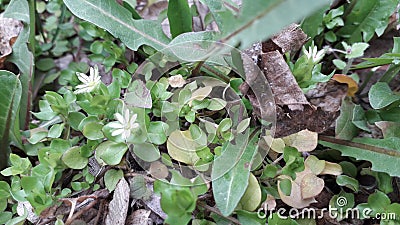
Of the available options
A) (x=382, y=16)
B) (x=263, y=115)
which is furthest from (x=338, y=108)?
(x=382, y=16)

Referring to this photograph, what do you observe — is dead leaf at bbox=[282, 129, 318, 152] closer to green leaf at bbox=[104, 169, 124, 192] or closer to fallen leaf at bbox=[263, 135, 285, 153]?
fallen leaf at bbox=[263, 135, 285, 153]

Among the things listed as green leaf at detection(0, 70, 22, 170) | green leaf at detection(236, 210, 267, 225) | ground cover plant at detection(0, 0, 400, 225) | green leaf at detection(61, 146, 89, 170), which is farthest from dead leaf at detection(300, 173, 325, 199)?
green leaf at detection(0, 70, 22, 170)

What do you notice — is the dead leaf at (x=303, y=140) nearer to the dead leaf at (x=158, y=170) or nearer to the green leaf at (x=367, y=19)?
the dead leaf at (x=158, y=170)

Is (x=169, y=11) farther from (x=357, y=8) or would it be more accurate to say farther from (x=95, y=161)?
(x=357, y=8)

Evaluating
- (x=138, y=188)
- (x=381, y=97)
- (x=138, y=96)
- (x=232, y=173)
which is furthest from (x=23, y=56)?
(x=381, y=97)

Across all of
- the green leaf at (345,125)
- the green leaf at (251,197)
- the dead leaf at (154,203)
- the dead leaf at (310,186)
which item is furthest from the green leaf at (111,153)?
the green leaf at (345,125)

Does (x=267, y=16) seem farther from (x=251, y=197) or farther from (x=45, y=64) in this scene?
(x=45, y=64)

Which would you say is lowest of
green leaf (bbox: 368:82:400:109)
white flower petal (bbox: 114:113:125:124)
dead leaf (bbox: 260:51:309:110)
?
white flower petal (bbox: 114:113:125:124)
